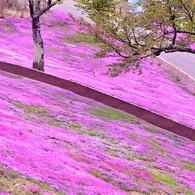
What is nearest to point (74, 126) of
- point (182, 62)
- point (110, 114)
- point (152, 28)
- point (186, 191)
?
point (110, 114)

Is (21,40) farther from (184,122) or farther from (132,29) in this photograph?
(132,29)

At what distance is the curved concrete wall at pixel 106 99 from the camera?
30.3 m

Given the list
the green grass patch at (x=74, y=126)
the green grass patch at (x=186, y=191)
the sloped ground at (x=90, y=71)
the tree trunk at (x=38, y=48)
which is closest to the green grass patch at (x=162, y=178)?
the green grass patch at (x=186, y=191)

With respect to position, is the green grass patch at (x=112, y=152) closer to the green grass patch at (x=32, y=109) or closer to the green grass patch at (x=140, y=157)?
the green grass patch at (x=140, y=157)

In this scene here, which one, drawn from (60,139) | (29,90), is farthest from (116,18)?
(60,139)

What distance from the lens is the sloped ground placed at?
1476 inches

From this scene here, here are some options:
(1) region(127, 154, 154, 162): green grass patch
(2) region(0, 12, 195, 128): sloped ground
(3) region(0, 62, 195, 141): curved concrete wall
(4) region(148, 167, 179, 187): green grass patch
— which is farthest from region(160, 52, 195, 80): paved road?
(4) region(148, 167, 179, 187): green grass patch

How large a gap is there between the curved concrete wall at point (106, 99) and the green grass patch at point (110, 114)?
160cm

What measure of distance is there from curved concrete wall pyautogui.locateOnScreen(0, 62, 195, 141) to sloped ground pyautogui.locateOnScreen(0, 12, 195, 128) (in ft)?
6.37

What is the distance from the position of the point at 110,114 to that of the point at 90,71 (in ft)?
65.0

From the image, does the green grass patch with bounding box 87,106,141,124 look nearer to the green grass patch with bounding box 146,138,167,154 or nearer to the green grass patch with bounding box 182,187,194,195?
the green grass patch with bounding box 146,138,167,154

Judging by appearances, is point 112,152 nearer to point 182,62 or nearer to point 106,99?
point 106,99

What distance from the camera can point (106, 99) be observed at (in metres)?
32.2

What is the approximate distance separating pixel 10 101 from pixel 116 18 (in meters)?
7.43
